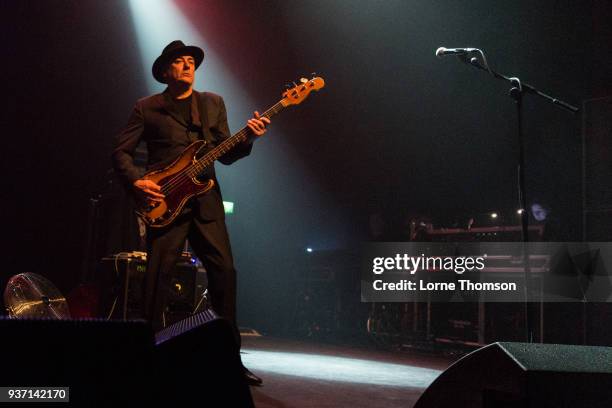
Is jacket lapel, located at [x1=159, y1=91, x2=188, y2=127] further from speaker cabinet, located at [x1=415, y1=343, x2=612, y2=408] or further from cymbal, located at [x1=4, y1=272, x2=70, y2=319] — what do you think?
speaker cabinet, located at [x1=415, y1=343, x2=612, y2=408]

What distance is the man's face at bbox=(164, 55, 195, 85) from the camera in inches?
134

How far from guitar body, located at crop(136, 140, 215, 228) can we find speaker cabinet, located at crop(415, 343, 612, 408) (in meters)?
2.00

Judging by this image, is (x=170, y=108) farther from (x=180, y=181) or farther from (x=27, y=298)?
(x=27, y=298)

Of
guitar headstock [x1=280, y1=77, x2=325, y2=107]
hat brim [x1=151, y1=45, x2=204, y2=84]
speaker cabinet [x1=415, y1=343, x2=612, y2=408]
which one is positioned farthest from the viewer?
guitar headstock [x1=280, y1=77, x2=325, y2=107]

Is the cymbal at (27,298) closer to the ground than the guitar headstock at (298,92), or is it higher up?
closer to the ground

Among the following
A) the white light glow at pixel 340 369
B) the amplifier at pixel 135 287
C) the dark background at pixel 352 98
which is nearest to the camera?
the white light glow at pixel 340 369

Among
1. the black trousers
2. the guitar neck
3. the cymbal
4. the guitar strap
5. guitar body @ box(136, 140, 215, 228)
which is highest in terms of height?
the guitar strap

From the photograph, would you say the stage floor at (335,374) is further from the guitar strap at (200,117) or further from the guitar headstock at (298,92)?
the guitar headstock at (298,92)

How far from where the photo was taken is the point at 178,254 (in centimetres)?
317

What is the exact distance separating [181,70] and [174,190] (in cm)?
74

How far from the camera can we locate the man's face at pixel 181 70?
3.40 metres

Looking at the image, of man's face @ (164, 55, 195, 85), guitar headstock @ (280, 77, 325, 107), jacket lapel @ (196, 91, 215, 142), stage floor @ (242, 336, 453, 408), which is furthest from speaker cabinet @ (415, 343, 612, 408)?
man's face @ (164, 55, 195, 85)

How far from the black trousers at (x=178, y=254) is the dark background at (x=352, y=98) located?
4136mm

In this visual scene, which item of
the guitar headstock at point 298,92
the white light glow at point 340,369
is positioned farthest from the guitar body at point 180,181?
the white light glow at point 340,369
